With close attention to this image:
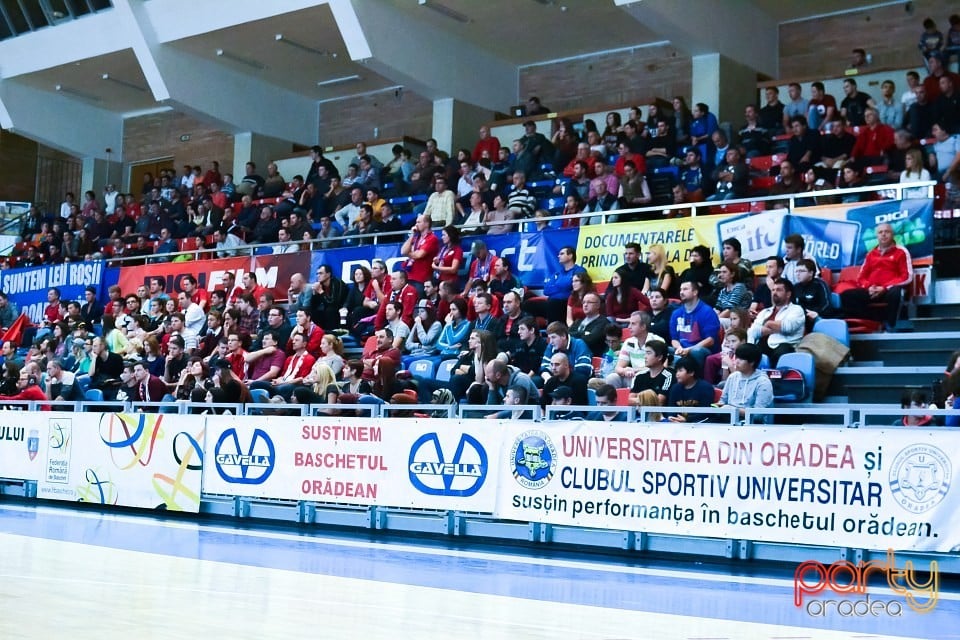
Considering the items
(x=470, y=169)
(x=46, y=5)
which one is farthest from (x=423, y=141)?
(x=46, y=5)

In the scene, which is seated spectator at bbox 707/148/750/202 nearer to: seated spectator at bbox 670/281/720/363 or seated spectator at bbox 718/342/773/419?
seated spectator at bbox 670/281/720/363

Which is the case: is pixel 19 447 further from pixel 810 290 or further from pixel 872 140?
pixel 872 140

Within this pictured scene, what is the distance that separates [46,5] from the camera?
2506cm

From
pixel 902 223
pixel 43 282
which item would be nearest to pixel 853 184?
pixel 902 223

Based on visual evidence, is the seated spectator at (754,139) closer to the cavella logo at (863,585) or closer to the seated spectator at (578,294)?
the seated spectator at (578,294)

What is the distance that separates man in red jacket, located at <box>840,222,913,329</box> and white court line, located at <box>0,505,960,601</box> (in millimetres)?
4263

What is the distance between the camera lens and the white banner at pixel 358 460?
10570mm

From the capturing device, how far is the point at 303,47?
78.1 feet

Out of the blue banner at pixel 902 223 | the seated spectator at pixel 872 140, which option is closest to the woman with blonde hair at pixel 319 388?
the blue banner at pixel 902 223

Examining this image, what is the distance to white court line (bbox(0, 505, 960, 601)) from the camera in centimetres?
849

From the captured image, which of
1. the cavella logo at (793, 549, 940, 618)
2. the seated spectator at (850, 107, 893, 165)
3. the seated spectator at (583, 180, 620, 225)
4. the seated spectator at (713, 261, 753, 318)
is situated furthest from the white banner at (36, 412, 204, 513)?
the seated spectator at (850, 107, 893, 165)

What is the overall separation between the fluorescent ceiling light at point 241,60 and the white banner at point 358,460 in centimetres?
1333

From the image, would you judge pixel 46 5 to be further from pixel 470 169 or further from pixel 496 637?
pixel 496 637

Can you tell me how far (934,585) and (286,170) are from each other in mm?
19840
